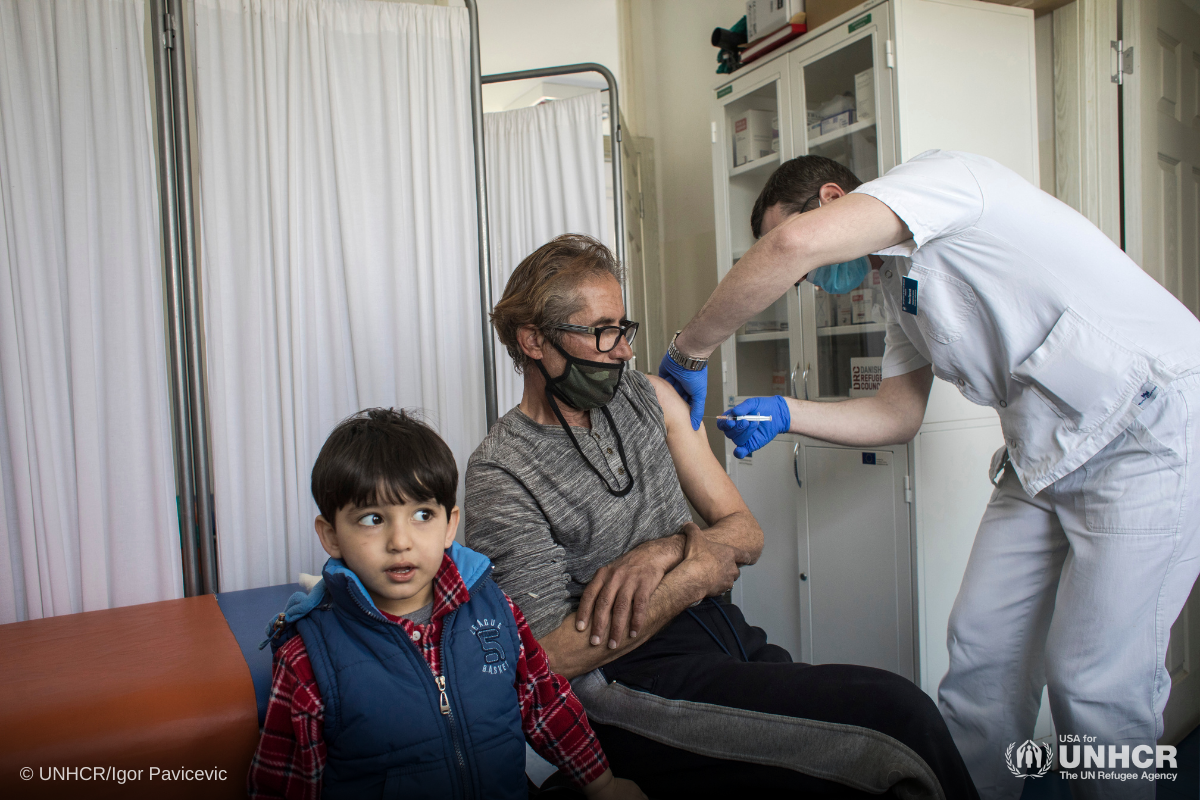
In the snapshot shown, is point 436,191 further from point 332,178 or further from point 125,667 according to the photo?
point 125,667

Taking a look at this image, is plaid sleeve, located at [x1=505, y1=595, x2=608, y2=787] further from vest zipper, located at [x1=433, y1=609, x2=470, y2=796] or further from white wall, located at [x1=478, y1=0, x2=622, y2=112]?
white wall, located at [x1=478, y1=0, x2=622, y2=112]

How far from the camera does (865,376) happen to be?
2.61 metres

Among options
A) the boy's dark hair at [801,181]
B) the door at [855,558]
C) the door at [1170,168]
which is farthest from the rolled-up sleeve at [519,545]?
the door at [1170,168]

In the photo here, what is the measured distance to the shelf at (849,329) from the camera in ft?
8.43

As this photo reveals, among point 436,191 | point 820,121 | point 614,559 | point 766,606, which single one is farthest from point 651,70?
point 614,559

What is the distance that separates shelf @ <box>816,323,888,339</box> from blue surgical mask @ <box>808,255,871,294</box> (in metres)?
0.64

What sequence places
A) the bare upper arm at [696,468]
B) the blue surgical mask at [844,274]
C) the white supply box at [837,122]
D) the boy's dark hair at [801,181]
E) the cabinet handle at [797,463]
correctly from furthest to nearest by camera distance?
the cabinet handle at [797,463] → the white supply box at [837,122] → the blue surgical mask at [844,274] → the boy's dark hair at [801,181] → the bare upper arm at [696,468]

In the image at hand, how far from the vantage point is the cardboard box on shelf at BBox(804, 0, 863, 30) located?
270cm

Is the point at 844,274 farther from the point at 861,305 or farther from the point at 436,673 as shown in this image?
the point at 436,673

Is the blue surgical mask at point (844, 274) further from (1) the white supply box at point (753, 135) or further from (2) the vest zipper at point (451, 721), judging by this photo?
(2) the vest zipper at point (451, 721)

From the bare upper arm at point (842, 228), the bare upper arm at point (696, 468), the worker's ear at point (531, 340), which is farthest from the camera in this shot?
the bare upper arm at point (696, 468)

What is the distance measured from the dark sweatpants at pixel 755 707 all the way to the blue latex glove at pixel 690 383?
548 millimetres

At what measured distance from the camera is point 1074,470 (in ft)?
4.88

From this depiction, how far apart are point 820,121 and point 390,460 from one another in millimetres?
2189
